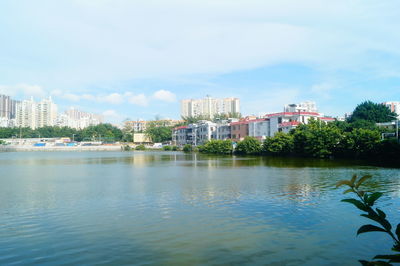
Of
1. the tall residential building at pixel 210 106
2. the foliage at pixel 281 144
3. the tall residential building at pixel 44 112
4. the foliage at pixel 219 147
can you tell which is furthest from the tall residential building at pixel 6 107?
the foliage at pixel 281 144

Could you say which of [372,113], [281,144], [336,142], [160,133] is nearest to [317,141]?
[336,142]

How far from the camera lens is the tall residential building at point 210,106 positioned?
128 m

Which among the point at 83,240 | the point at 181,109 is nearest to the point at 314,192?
the point at 83,240

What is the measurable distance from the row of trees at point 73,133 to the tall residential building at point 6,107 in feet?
190

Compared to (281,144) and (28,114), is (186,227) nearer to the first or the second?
(281,144)

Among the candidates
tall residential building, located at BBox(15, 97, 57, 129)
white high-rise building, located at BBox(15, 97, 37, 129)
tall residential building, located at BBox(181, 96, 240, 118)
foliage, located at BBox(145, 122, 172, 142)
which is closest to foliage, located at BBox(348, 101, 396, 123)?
foliage, located at BBox(145, 122, 172, 142)

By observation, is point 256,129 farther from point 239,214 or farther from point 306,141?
point 239,214

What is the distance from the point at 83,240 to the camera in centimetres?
912

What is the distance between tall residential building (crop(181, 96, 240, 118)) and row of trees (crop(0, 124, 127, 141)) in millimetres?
29165

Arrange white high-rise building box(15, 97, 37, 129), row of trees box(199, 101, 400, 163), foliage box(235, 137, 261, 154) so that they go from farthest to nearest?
white high-rise building box(15, 97, 37, 129)
foliage box(235, 137, 261, 154)
row of trees box(199, 101, 400, 163)

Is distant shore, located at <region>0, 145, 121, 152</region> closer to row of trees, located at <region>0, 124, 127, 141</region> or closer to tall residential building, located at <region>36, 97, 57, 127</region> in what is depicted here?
row of trees, located at <region>0, 124, 127, 141</region>

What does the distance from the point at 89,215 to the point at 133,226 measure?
240 centimetres

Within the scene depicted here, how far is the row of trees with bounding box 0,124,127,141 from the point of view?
126 metres

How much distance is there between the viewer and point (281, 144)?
160 feet
